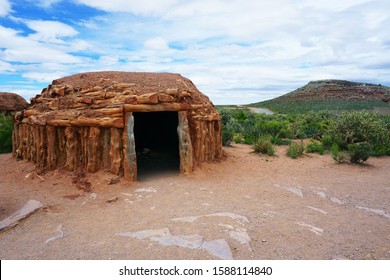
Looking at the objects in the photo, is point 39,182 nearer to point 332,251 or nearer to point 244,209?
point 244,209

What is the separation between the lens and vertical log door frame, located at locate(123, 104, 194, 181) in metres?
6.82

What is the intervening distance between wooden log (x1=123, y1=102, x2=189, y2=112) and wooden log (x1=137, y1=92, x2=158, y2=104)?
91 mm

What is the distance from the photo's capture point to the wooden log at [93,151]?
693cm

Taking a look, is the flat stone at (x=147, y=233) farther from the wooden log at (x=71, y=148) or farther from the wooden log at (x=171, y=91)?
the wooden log at (x=171, y=91)

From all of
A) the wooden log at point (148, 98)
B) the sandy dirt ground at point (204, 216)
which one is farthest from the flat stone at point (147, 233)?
the wooden log at point (148, 98)

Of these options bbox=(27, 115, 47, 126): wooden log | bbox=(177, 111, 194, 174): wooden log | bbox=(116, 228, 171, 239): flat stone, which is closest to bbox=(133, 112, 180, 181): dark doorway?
bbox=(177, 111, 194, 174): wooden log

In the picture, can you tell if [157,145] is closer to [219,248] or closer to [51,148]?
[51,148]

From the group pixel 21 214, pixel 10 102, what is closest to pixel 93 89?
pixel 21 214

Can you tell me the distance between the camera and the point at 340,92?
174 feet

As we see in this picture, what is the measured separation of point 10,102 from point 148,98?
13897 mm

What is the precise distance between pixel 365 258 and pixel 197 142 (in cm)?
486

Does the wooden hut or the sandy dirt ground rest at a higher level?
the wooden hut

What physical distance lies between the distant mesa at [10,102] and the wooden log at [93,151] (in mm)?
12979

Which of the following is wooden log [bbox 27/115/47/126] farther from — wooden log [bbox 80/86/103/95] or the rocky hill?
the rocky hill
